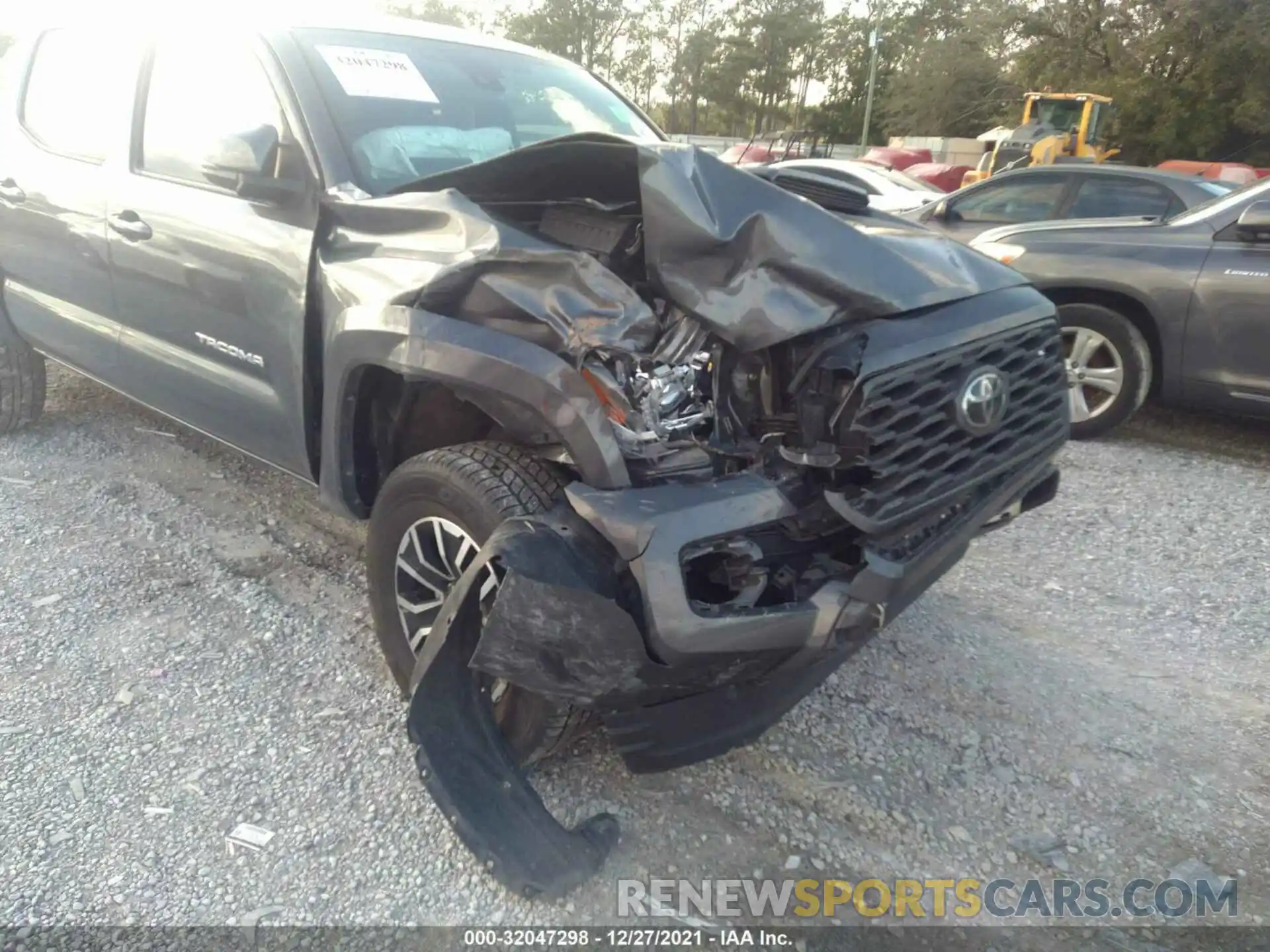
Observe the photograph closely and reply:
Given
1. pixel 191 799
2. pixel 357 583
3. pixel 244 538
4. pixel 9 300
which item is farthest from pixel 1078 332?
pixel 9 300

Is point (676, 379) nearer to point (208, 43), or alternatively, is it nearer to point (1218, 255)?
point (208, 43)

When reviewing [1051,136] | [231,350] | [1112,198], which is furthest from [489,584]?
[1051,136]

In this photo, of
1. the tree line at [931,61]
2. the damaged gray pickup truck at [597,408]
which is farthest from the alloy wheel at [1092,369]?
the tree line at [931,61]

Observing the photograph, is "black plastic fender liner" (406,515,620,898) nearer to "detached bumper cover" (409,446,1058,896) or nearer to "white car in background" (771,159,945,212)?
"detached bumper cover" (409,446,1058,896)

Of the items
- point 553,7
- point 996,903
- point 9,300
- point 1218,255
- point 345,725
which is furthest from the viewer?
point 553,7

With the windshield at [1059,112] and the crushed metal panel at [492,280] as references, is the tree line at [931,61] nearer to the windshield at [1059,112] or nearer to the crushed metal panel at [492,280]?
the windshield at [1059,112]

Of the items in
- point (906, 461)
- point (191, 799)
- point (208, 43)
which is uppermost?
point (208, 43)

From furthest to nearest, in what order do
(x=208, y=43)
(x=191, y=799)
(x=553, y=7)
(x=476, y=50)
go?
(x=553, y=7) → (x=476, y=50) → (x=208, y=43) → (x=191, y=799)

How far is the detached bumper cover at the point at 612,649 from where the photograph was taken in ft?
6.00

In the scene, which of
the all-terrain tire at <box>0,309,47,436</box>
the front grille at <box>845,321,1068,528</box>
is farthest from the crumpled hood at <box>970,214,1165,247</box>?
the all-terrain tire at <box>0,309,47,436</box>

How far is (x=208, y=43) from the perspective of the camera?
3191mm

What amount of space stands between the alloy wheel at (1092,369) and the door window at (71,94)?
4.80m

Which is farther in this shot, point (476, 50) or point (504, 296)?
point (476, 50)

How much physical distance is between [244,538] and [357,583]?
647 mm
